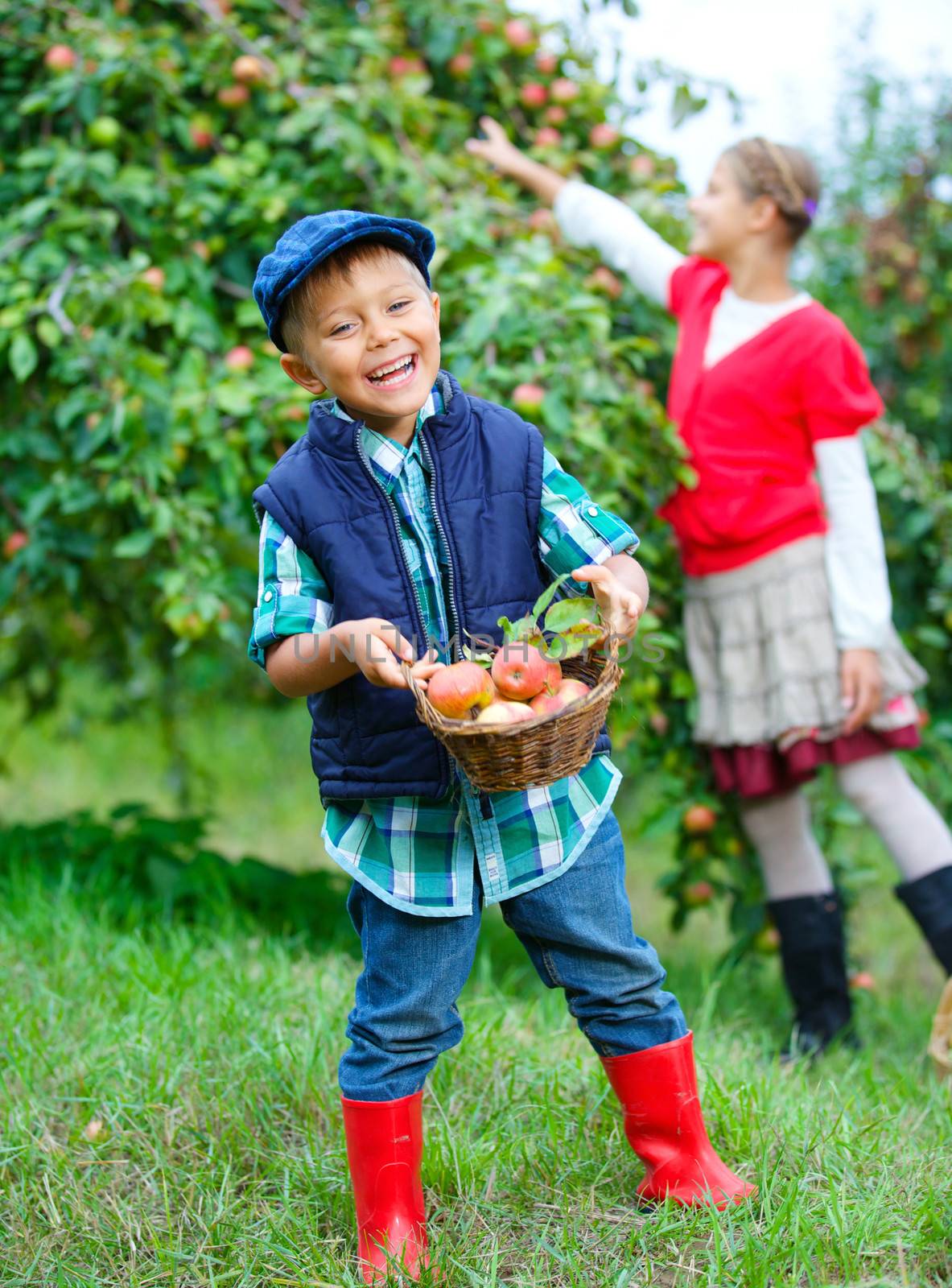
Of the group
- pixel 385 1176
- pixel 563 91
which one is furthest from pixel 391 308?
pixel 563 91

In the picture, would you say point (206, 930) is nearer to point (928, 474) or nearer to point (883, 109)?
point (928, 474)

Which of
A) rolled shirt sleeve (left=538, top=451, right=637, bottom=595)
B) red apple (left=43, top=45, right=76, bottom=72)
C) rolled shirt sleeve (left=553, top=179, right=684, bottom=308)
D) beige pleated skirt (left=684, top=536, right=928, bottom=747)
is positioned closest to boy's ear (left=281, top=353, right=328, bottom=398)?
rolled shirt sleeve (left=538, top=451, right=637, bottom=595)

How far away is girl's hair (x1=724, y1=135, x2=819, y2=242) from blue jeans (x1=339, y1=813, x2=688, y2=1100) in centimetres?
144

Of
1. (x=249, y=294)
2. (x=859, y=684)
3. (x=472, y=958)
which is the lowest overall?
(x=472, y=958)

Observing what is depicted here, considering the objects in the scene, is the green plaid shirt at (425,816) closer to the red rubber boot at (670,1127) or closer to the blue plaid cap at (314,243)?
the blue plaid cap at (314,243)

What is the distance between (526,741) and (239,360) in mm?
1539

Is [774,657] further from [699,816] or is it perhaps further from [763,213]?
[763,213]

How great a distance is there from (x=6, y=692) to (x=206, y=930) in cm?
175

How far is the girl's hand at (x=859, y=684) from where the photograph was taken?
245 centimetres

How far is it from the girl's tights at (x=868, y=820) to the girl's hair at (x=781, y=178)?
1.09 meters

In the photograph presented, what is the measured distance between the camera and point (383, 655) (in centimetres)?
141

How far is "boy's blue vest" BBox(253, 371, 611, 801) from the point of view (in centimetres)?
156

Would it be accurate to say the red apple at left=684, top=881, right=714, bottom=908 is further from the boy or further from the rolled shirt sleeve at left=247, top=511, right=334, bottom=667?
the rolled shirt sleeve at left=247, top=511, right=334, bottom=667

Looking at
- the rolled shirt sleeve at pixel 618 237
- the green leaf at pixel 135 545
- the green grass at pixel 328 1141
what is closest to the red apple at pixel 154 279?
the green leaf at pixel 135 545
